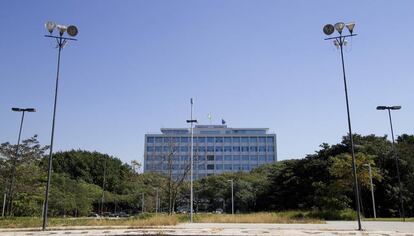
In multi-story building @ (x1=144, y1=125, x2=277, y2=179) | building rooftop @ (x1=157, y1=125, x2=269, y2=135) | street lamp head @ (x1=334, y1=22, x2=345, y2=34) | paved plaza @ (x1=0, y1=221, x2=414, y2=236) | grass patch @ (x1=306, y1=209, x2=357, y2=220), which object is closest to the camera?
paved plaza @ (x1=0, y1=221, x2=414, y2=236)

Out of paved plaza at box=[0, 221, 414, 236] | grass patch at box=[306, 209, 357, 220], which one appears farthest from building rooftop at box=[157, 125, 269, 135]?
paved plaza at box=[0, 221, 414, 236]

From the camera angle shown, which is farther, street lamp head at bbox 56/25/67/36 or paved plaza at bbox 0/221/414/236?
street lamp head at bbox 56/25/67/36

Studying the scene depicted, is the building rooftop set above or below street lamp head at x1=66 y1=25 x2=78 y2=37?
above

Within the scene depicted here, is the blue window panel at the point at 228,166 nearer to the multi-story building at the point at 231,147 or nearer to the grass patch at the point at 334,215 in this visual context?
the multi-story building at the point at 231,147

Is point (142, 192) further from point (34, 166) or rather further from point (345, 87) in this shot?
point (345, 87)

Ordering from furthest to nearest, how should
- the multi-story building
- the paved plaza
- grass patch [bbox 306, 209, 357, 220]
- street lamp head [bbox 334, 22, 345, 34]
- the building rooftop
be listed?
the building rooftop, the multi-story building, grass patch [bbox 306, 209, 357, 220], street lamp head [bbox 334, 22, 345, 34], the paved plaza

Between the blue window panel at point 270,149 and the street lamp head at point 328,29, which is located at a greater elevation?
the blue window panel at point 270,149

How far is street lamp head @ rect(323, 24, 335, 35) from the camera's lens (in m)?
22.5

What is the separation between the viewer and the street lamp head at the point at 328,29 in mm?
22453

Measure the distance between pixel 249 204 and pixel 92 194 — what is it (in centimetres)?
2794

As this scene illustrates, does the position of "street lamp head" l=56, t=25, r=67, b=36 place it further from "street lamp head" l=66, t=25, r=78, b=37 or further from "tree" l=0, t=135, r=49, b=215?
"tree" l=0, t=135, r=49, b=215

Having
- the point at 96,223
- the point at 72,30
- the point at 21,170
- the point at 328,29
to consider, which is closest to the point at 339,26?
the point at 328,29

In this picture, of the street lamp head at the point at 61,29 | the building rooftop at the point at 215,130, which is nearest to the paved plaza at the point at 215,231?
the street lamp head at the point at 61,29

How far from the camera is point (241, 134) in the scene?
130 m
